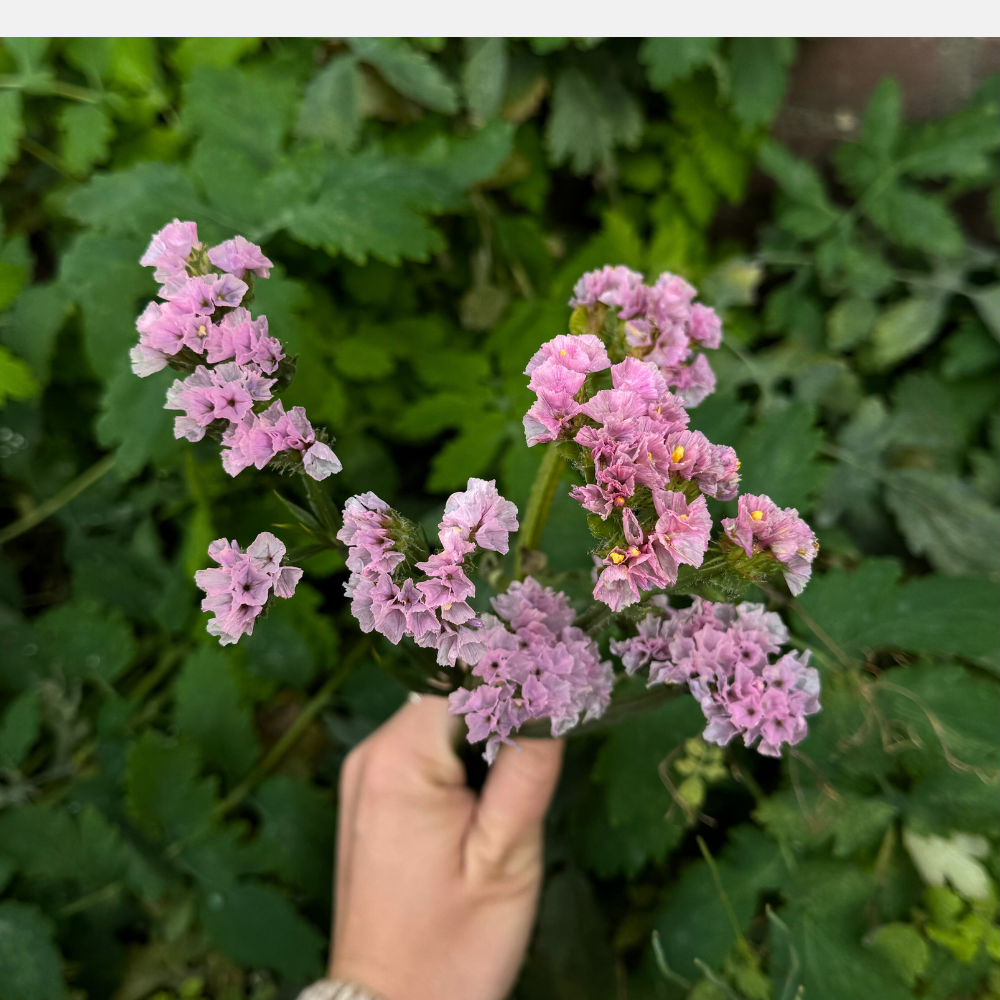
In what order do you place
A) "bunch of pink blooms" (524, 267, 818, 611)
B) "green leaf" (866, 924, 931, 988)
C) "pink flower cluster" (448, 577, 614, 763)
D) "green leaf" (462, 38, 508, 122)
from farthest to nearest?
"green leaf" (462, 38, 508, 122) → "green leaf" (866, 924, 931, 988) → "pink flower cluster" (448, 577, 614, 763) → "bunch of pink blooms" (524, 267, 818, 611)

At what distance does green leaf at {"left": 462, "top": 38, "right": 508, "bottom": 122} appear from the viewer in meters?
1.43

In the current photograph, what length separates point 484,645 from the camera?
62 centimetres

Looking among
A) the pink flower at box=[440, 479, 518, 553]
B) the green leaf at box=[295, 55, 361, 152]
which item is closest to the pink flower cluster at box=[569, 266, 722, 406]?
the pink flower at box=[440, 479, 518, 553]

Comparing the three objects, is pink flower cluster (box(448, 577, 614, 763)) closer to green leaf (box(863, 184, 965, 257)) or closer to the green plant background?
the green plant background

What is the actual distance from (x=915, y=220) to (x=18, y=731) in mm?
1950

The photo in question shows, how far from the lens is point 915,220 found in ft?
5.14

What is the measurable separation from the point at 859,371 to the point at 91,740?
1779mm

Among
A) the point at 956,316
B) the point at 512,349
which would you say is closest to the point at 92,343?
the point at 512,349

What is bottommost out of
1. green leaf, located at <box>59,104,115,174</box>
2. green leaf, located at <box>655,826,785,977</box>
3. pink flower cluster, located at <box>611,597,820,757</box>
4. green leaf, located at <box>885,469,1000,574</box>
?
green leaf, located at <box>655,826,785,977</box>

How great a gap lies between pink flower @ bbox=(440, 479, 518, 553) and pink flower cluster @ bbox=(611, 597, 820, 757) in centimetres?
20

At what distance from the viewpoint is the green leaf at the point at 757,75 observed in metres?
1.52

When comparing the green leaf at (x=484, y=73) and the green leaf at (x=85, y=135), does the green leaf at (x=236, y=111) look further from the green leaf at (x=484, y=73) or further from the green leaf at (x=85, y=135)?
the green leaf at (x=484, y=73)

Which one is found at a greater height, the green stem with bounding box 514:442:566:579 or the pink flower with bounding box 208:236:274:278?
the pink flower with bounding box 208:236:274:278

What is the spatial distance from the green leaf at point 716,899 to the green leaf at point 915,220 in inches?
47.2
